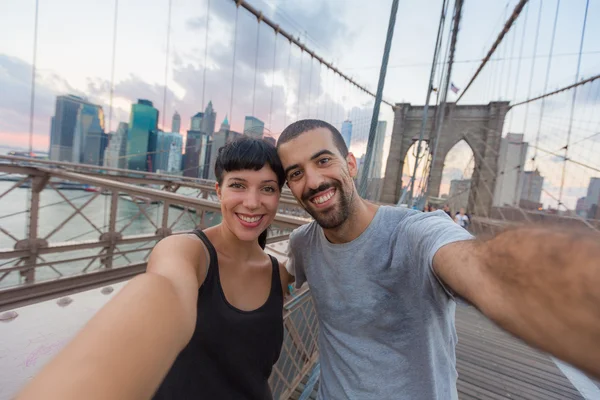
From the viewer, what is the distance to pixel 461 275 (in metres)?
0.60

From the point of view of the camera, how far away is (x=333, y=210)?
1.08 metres

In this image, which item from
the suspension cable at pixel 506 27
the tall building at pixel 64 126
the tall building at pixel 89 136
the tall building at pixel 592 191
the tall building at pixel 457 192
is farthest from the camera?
the tall building at pixel 457 192

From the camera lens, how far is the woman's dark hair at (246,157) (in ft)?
3.47

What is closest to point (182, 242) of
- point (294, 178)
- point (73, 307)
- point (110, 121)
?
point (73, 307)

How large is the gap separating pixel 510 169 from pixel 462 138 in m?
5.03

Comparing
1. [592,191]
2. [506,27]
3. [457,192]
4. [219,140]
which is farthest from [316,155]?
[457,192]

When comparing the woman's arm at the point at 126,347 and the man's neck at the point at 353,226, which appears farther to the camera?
the man's neck at the point at 353,226

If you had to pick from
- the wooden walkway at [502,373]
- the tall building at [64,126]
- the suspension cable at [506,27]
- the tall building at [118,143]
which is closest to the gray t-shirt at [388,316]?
the wooden walkway at [502,373]

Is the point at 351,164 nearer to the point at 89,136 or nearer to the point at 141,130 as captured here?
the point at 89,136

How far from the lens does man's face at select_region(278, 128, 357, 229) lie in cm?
109

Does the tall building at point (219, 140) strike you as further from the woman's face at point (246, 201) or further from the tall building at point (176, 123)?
the tall building at point (176, 123)

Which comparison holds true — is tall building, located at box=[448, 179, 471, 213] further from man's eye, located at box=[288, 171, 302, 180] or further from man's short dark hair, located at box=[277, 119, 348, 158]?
man's eye, located at box=[288, 171, 302, 180]

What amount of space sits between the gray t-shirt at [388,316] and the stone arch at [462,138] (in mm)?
17490

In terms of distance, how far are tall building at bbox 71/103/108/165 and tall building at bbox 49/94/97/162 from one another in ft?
0.23
